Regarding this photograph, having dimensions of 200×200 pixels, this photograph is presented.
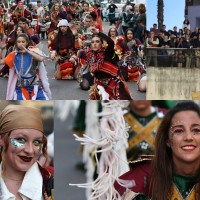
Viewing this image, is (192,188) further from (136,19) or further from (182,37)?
(136,19)

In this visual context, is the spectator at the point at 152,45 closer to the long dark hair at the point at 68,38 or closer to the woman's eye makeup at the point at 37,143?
the long dark hair at the point at 68,38

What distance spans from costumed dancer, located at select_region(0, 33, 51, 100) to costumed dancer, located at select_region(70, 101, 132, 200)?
324 cm

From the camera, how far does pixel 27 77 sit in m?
7.63

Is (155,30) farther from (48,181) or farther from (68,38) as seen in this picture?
(48,181)

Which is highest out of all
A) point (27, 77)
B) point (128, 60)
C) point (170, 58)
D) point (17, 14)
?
point (17, 14)

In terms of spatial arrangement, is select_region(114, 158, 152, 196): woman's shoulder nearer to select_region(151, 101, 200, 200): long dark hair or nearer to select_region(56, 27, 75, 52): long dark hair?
select_region(151, 101, 200, 200): long dark hair

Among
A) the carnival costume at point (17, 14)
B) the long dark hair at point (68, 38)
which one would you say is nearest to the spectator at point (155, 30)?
the long dark hair at point (68, 38)

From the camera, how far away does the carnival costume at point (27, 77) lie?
25.0 feet

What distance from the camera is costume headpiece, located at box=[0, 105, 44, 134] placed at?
166 inches

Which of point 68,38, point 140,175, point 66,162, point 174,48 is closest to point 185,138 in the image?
point 140,175

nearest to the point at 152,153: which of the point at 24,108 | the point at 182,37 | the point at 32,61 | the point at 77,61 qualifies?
the point at 24,108

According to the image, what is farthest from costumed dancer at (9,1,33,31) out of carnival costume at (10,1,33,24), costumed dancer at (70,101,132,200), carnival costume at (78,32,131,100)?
costumed dancer at (70,101,132,200)

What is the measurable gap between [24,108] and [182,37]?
657cm

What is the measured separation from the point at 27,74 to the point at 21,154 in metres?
3.45
